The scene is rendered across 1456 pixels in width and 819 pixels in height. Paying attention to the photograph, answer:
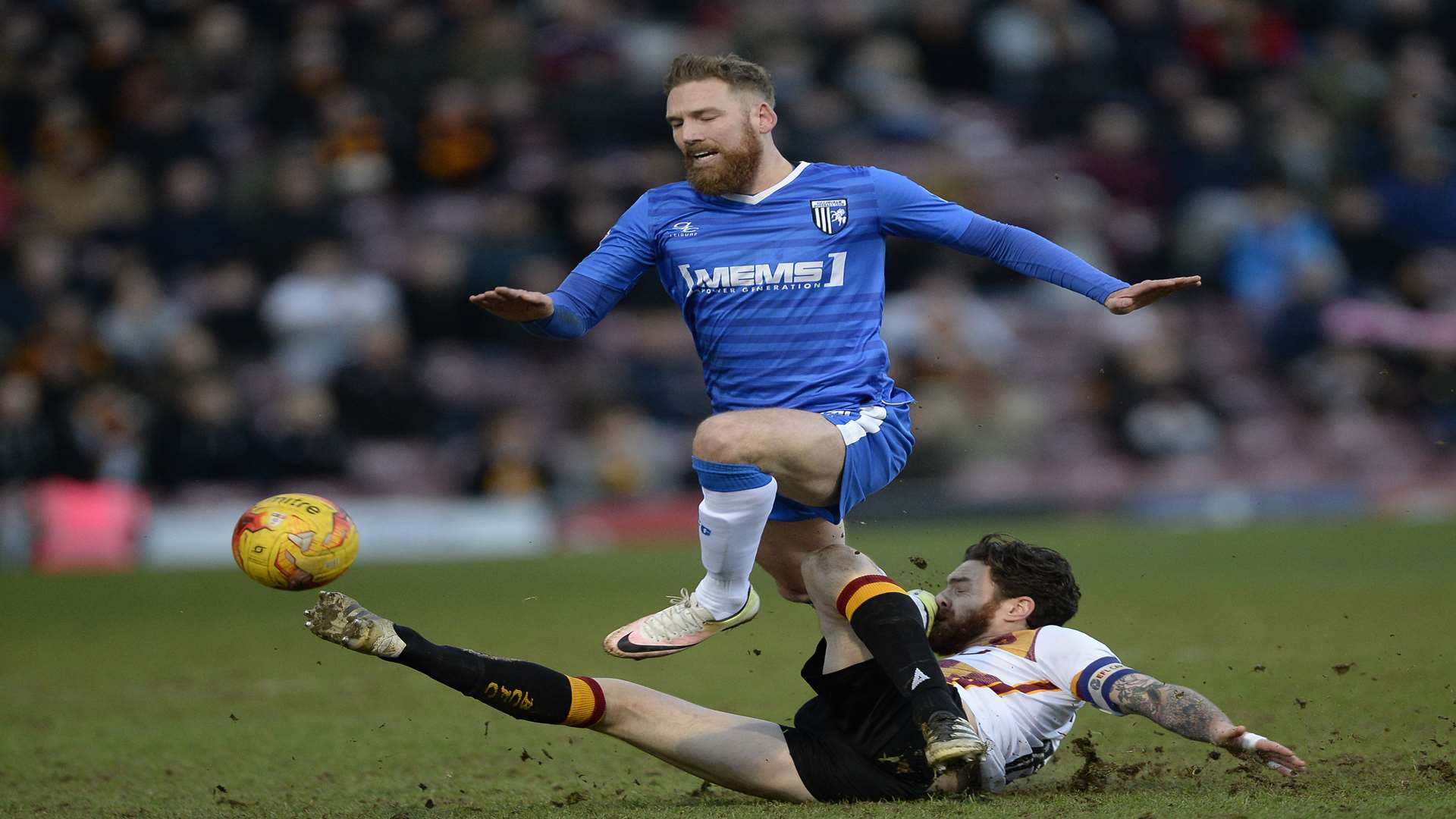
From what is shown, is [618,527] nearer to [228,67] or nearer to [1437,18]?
[228,67]

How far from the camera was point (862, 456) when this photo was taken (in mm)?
5105

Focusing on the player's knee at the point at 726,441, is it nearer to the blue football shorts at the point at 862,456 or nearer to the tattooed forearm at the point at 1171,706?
the blue football shorts at the point at 862,456

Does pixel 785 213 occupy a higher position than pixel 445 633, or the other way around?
pixel 785 213

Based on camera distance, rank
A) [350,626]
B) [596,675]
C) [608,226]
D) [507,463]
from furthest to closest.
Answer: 1. [608,226]
2. [507,463]
3. [596,675]
4. [350,626]

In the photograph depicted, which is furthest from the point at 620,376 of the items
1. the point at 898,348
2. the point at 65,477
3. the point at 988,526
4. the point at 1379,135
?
the point at 1379,135

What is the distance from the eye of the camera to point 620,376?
49.1 feet

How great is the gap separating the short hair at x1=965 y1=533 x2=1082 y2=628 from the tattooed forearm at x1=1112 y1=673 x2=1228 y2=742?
1.81ft

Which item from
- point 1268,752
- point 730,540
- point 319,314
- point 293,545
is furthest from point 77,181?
point 1268,752

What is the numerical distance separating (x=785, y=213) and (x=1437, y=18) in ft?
48.8

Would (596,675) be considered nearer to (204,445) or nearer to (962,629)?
(962,629)

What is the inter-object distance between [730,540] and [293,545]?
4.23ft

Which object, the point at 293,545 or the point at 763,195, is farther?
the point at 763,195

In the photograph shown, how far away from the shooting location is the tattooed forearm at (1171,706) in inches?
185

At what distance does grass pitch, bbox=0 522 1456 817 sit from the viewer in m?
5.24
